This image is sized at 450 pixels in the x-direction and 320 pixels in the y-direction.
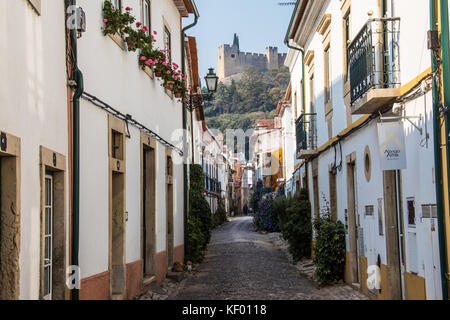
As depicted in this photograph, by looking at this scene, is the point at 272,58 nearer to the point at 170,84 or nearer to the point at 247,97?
the point at 247,97

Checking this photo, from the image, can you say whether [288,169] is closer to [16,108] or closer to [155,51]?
[155,51]

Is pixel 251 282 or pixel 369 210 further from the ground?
pixel 369 210

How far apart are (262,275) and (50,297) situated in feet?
25.1

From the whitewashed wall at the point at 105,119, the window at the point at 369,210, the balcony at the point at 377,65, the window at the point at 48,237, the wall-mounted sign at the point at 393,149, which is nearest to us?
the window at the point at 48,237

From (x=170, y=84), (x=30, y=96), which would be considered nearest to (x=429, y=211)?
(x=30, y=96)

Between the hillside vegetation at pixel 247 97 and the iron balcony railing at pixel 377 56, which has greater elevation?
the hillside vegetation at pixel 247 97

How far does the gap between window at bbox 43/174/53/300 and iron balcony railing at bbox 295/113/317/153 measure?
10.0 m

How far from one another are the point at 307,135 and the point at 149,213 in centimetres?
619

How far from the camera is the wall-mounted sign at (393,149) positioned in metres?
7.87

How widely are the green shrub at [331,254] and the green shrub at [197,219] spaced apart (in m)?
4.54

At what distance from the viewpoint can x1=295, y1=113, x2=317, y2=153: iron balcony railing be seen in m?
16.3

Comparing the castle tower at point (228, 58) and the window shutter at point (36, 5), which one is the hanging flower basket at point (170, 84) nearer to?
the window shutter at point (36, 5)

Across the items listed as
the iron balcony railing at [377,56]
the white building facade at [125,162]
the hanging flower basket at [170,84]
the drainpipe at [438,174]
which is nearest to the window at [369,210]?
the iron balcony railing at [377,56]

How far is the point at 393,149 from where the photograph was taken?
7.89 metres
